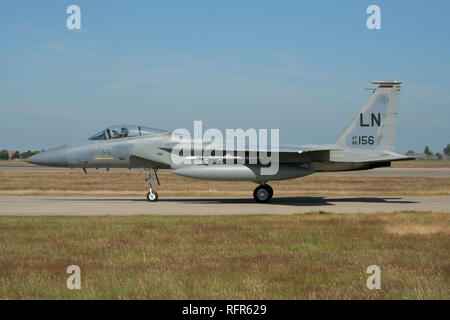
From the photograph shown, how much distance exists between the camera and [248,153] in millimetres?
19047

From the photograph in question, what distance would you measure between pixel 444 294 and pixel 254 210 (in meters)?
10.8

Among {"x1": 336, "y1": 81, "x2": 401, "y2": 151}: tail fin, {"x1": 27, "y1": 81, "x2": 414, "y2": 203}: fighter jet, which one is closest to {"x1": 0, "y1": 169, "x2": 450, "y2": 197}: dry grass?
{"x1": 27, "y1": 81, "x2": 414, "y2": 203}: fighter jet

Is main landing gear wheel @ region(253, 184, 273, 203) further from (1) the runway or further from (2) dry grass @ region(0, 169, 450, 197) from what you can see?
(2) dry grass @ region(0, 169, 450, 197)

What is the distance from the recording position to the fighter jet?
1912 centimetres

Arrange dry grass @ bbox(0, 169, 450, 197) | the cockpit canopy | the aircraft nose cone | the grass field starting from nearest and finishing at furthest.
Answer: the grass field, the aircraft nose cone, the cockpit canopy, dry grass @ bbox(0, 169, 450, 197)

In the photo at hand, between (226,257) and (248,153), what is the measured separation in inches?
432

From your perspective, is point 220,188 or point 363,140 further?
point 220,188

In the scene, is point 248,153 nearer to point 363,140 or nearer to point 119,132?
point 363,140

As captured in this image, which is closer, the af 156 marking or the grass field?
the grass field

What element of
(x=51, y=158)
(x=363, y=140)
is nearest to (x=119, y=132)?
(x=51, y=158)

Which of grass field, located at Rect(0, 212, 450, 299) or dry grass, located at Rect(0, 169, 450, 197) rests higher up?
grass field, located at Rect(0, 212, 450, 299)

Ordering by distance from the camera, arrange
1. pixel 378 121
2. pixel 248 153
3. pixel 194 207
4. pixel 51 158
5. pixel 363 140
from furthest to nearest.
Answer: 1. pixel 363 140
2. pixel 378 121
3. pixel 51 158
4. pixel 248 153
5. pixel 194 207

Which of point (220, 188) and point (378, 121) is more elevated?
point (378, 121)
